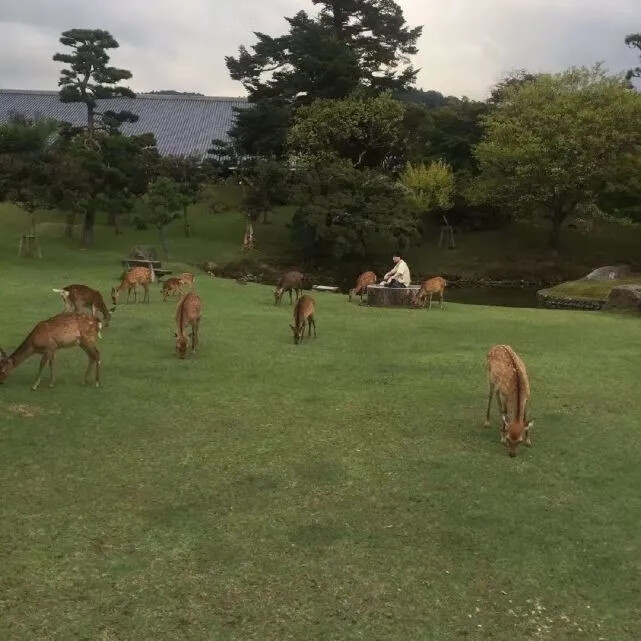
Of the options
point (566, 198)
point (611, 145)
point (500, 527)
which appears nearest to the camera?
point (500, 527)

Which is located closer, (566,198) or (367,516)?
(367,516)

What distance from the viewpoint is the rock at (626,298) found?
18016 millimetres

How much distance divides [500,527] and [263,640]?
2.17 meters

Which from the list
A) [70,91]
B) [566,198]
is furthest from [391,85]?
[70,91]

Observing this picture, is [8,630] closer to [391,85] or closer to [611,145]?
[611,145]

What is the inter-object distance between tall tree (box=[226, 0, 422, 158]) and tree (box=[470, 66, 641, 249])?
20.1 ft

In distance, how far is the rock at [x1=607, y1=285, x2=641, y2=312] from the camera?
1802 centimetres

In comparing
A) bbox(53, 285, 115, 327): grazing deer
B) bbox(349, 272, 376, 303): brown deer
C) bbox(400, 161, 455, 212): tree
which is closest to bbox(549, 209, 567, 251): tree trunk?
bbox(400, 161, 455, 212): tree

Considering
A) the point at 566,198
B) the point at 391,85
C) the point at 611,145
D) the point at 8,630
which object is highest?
the point at 391,85

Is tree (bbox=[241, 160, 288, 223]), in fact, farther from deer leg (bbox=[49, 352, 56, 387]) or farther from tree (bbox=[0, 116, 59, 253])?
deer leg (bbox=[49, 352, 56, 387])

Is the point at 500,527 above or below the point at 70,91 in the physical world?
below

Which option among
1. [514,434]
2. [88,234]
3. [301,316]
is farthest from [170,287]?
[88,234]

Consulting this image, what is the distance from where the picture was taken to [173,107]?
4947cm

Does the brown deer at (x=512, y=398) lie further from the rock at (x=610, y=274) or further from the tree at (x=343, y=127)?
the tree at (x=343, y=127)
